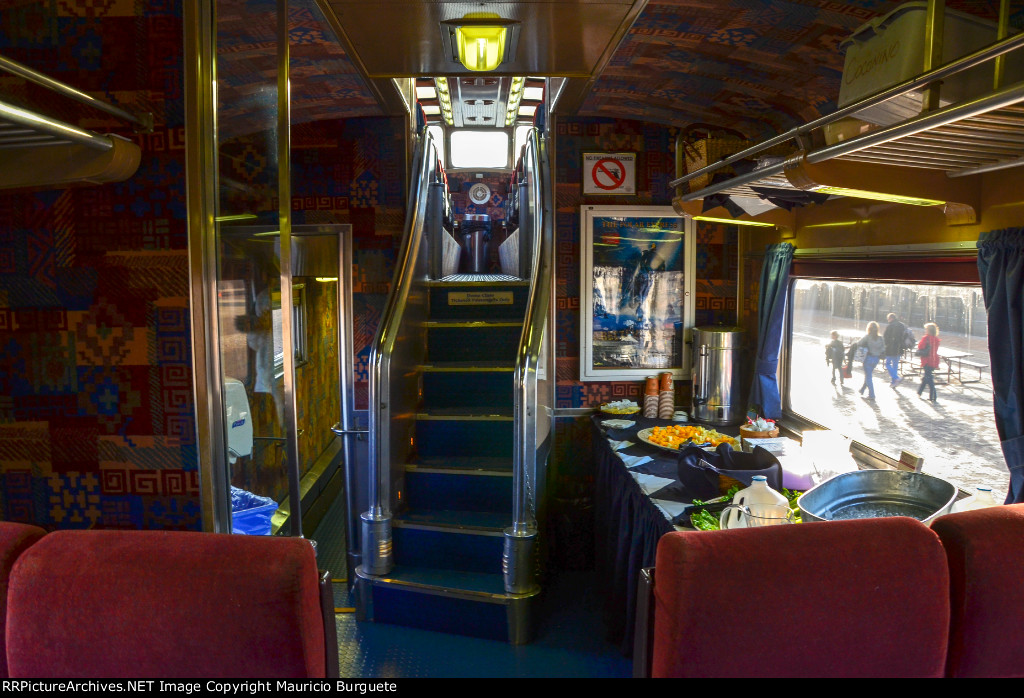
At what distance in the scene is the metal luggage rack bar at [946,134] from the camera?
4.67 feet

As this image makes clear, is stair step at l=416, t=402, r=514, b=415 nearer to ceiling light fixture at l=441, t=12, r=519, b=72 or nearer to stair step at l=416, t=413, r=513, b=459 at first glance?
stair step at l=416, t=413, r=513, b=459

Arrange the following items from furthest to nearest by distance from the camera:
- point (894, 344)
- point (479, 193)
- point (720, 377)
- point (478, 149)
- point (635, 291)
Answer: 1. point (479, 193)
2. point (478, 149)
3. point (635, 291)
4. point (720, 377)
5. point (894, 344)

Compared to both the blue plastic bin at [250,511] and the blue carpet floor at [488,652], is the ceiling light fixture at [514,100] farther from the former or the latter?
the blue plastic bin at [250,511]

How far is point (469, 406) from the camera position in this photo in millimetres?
4520

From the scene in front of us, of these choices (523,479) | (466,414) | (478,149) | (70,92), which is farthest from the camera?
(478,149)

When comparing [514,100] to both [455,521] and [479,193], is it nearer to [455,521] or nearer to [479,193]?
[479,193]

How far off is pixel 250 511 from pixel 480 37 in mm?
2147

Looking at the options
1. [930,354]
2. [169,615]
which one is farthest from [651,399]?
[169,615]

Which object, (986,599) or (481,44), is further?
(481,44)

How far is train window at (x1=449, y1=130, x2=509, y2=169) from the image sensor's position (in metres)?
11.4

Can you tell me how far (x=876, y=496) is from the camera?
2.35m

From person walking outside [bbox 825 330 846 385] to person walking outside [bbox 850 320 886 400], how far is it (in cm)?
16

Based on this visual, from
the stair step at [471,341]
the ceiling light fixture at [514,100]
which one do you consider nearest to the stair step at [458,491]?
the stair step at [471,341]

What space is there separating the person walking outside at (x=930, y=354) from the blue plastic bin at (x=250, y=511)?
281cm
